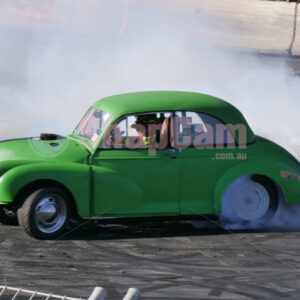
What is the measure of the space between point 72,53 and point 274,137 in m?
9.66

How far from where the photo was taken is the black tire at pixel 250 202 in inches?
388

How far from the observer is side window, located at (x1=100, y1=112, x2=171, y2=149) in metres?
9.59

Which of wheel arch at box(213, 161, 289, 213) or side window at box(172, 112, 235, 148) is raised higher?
side window at box(172, 112, 235, 148)

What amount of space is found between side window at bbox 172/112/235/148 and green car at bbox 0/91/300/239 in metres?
0.01

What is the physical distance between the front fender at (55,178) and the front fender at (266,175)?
1.54 metres

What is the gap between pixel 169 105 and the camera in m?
9.77

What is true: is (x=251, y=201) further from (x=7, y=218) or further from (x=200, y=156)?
(x=7, y=218)

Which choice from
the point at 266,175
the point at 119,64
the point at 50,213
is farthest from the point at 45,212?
the point at 119,64

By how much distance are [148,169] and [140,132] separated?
0.49 metres

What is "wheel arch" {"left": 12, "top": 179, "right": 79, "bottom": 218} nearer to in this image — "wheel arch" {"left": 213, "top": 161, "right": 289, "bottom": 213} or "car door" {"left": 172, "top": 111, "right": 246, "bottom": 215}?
"car door" {"left": 172, "top": 111, "right": 246, "bottom": 215}

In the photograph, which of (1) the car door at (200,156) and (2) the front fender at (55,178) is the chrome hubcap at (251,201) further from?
(2) the front fender at (55,178)

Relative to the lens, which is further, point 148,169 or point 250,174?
point 250,174

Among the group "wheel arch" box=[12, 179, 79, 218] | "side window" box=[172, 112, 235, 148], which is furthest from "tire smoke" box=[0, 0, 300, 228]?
"wheel arch" box=[12, 179, 79, 218]

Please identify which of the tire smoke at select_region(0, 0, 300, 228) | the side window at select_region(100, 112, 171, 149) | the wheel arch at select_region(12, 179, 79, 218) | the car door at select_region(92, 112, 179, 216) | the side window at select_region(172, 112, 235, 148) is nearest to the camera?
the wheel arch at select_region(12, 179, 79, 218)
